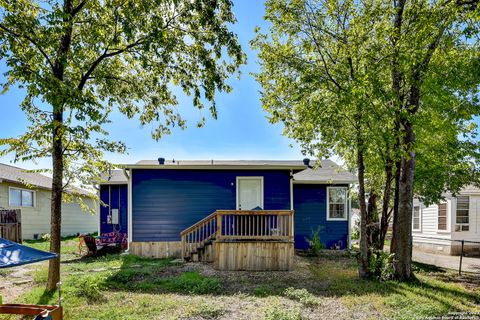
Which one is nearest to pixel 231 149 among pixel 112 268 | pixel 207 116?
pixel 207 116

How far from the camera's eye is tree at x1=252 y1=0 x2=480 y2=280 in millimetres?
6723

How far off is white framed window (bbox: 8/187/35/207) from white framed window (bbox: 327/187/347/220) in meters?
15.0

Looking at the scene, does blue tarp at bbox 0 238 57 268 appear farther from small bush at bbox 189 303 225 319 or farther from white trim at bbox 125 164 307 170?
white trim at bbox 125 164 307 170

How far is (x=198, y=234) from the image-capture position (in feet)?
36.0

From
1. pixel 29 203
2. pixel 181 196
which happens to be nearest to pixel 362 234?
pixel 181 196

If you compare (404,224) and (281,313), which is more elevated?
(404,224)

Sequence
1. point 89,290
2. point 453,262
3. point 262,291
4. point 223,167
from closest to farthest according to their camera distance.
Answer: point 89,290 → point 262,291 → point 223,167 → point 453,262

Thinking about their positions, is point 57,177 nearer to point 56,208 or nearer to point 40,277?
point 56,208

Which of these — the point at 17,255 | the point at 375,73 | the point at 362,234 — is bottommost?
the point at 362,234

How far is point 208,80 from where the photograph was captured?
7359mm

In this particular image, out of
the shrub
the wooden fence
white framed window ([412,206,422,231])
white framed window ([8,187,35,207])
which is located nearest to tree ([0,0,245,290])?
the shrub

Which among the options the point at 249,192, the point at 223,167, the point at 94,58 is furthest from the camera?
the point at 249,192

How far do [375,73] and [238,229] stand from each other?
20.4 ft

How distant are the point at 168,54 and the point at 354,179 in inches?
359
